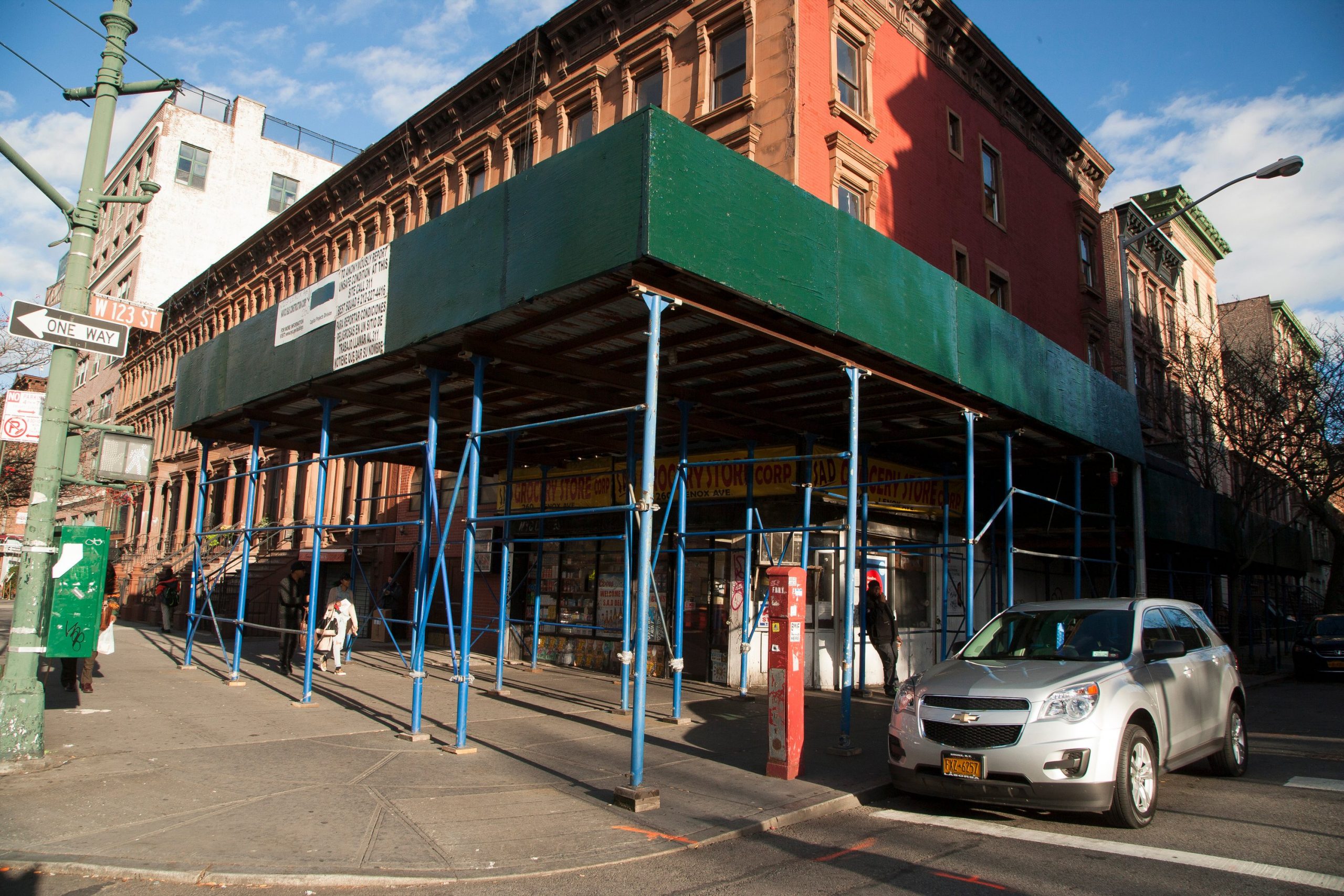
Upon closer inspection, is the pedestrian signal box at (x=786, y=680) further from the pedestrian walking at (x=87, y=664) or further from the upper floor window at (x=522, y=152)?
the upper floor window at (x=522, y=152)

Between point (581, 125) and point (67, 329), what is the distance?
14.2m

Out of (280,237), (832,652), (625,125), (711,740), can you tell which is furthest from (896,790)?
(280,237)

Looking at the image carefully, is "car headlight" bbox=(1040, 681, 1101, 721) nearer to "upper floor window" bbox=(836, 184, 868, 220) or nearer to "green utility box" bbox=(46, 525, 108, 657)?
"green utility box" bbox=(46, 525, 108, 657)

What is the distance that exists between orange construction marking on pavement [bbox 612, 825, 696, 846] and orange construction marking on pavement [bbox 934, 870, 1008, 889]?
1638 mm

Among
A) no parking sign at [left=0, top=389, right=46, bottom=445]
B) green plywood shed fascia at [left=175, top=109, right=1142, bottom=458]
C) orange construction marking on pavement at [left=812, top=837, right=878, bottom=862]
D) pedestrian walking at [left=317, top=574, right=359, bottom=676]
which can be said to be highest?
green plywood shed fascia at [left=175, top=109, right=1142, bottom=458]

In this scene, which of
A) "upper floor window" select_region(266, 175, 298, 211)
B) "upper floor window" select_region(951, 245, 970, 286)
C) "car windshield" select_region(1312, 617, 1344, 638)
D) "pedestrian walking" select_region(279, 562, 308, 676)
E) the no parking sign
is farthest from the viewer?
"upper floor window" select_region(266, 175, 298, 211)

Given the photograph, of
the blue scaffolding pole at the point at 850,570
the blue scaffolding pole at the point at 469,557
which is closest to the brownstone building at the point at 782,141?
the blue scaffolding pole at the point at 469,557

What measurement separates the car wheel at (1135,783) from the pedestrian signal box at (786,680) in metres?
2.57

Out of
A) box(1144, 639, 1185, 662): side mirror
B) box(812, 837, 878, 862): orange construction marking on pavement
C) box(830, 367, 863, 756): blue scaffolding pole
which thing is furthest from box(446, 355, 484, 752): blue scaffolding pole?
box(1144, 639, 1185, 662): side mirror

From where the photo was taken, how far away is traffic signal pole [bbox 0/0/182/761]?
740 cm

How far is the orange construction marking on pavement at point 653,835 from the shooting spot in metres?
6.04

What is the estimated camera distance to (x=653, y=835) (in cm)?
612

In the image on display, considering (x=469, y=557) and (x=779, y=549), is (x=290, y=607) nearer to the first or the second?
(x=469, y=557)

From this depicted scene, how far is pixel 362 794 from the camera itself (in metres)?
6.93
